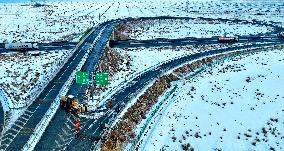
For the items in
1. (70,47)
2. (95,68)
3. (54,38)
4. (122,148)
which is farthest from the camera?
(54,38)

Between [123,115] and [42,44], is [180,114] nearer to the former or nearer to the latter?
[123,115]

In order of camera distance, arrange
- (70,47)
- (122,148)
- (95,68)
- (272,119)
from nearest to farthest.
A: (122,148) < (272,119) < (95,68) < (70,47)

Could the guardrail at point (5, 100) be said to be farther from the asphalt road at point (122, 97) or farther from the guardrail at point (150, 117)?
the guardrail at point (150, 117)

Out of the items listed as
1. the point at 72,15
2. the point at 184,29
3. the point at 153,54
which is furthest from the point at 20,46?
the point at 72,15


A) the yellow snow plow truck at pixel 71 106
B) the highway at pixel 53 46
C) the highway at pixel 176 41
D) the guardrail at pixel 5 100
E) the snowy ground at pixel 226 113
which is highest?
the highway at pixel 53 46

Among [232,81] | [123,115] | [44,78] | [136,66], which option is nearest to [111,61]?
[136,66]

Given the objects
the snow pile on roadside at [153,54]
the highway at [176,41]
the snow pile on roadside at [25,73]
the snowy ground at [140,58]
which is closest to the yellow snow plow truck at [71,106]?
the snowy ground at [140,58]

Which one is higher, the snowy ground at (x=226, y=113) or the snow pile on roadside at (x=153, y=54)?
the snow pile on roadside at (x=153, y=54)

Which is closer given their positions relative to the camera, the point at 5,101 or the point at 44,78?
the point at 5,101
